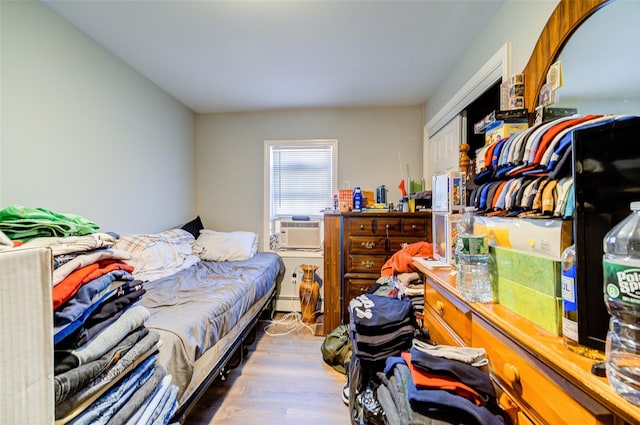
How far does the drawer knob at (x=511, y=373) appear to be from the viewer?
646 millimetres

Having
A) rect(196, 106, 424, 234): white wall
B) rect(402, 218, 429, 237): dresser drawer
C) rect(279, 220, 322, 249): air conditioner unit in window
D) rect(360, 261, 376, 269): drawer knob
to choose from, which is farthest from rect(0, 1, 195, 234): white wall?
rect(402, 218, 429, 237): dresser drawer

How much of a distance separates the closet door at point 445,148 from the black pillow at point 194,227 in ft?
8.88

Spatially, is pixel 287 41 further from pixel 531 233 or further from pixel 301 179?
pixel 531 233

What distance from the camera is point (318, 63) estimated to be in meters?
2.02

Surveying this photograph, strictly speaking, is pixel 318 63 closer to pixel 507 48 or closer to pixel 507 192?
pixel 507 48

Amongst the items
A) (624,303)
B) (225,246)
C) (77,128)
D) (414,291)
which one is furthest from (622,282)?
(225,246)

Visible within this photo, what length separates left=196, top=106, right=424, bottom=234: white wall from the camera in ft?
9.57

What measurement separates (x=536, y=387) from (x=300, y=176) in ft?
9.07

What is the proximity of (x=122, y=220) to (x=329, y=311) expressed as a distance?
1969 mm

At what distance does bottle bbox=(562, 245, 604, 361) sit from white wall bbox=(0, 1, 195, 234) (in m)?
2.33

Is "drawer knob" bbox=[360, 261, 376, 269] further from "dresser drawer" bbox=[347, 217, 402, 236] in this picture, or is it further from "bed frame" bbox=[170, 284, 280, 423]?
"bed frame" bbox=[170, 284, 280, 423]

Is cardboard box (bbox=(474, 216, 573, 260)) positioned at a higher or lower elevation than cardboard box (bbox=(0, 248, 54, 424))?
higher

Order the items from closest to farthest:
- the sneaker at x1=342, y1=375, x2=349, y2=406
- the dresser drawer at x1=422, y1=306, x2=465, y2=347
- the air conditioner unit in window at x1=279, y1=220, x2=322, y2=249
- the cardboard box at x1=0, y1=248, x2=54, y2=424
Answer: the cardboard box at x1=0, y1=248, x2=54, y2=424
the dresser drawer at x1=422, y1=306, x2=465, y2=347
the sneaker at x1=342, y1=375, x2=349, y2=406
the air conditioner unit in window at x1=279, y1=220, x2=322, y2=249

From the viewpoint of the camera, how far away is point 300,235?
300 cm
